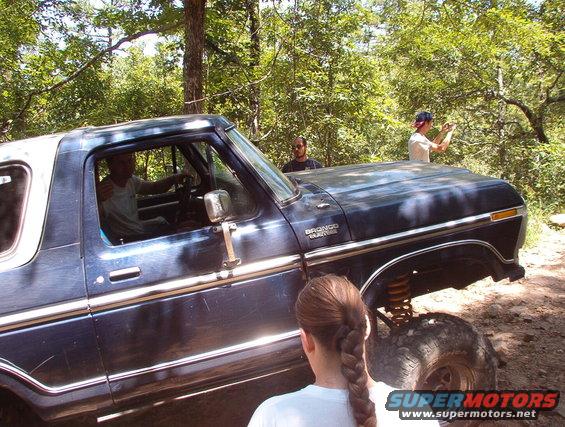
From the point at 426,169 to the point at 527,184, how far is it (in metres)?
10.2

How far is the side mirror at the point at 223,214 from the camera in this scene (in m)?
2.21

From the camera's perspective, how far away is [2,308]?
7.01ft

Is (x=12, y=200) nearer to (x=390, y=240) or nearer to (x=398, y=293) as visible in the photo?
(x=390, y=240)

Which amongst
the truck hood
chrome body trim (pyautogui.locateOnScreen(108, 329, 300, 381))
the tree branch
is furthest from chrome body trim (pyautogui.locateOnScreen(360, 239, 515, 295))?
the tree branch

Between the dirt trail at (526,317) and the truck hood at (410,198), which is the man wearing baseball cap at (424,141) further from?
the truck hood at (410,198)

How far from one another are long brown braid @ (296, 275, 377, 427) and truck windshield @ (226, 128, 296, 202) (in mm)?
1360

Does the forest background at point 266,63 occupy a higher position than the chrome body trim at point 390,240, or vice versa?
the forest background at point 266,63

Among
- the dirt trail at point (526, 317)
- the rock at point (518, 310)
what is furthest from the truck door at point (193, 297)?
the rock at point (518, 310)

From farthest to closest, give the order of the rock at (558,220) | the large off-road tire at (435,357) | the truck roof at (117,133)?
the rock at (558,220)
the large off-road tire at (435,357)
the truck roof at (117,133)

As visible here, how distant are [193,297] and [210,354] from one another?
336 millimetres

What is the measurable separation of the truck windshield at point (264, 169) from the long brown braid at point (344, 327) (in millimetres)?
1360

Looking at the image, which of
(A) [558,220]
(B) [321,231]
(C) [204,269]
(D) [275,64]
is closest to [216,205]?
(C) [204,269]

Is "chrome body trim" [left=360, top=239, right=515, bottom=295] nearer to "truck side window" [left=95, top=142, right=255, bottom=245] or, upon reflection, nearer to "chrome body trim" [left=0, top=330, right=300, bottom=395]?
"chrome body trim" [left=0, top=330, right=300, bottom=395]

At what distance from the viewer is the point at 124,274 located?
7.47 ft
